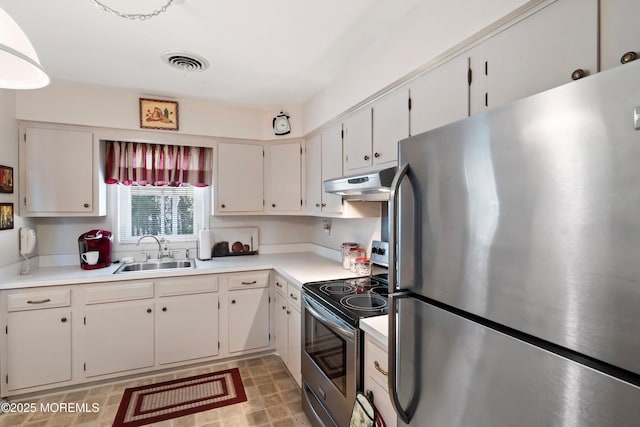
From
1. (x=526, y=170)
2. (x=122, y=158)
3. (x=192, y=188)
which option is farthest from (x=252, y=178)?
(x=526, y=170)

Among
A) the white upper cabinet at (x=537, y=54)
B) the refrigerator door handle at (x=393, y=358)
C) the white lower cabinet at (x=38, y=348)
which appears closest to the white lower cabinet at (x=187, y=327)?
the white lower cabinet at (x=38, y=348)

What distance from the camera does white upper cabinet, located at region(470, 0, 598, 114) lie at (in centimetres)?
93

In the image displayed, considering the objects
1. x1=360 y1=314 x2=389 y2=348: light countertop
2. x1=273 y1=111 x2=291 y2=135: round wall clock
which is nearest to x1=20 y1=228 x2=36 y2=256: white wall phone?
x1=273 y1=111 x2=291 y2=135: round wall clock

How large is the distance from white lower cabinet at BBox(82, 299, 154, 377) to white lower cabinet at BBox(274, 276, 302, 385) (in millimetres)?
1051

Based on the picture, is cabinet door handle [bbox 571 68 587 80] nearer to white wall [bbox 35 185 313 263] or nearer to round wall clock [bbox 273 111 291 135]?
round wall clock [bbox 273 111 291 135]

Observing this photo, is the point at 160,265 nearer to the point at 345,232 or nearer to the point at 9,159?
the point at 9,159

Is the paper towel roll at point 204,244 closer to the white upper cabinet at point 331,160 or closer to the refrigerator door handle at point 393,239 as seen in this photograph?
the white upper cabinet at point 331,160

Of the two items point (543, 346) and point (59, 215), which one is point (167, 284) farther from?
point (543, 346)

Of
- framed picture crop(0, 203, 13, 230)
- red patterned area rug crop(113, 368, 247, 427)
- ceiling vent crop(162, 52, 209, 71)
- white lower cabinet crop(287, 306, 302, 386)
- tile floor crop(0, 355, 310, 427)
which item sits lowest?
tile floor crop(0, 355, 310, 427)

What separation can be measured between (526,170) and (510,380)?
→ 47 cm

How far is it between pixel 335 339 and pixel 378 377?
38cm

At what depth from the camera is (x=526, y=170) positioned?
654 mm

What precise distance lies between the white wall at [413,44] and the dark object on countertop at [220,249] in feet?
5.89

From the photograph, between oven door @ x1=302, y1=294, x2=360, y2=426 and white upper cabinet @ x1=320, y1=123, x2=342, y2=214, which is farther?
white upper cabinet @ x1=320, y1=123, x2=342, y2=214
